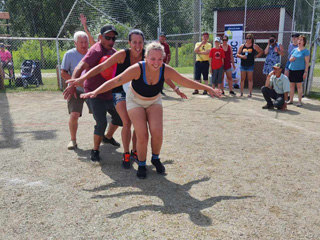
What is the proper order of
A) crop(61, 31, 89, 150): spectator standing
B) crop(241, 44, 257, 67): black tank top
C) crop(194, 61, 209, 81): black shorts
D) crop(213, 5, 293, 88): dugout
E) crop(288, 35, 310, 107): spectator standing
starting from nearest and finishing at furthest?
crop(61, 31, 89, 150): spectator standing < crop(288, 35, 310, 107): spectator standing < crop(241, 44, 257, 67): black tank top < crop(194, 61, 209, 81): black shorts < crop(213, 5, 293, 88): dugout

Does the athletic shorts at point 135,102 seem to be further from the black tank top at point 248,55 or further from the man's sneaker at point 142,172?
the black tank top at point 248,55

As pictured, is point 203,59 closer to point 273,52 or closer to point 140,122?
point 273,52

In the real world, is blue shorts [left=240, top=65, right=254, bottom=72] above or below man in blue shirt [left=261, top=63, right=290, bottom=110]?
above

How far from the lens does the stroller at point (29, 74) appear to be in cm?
1255

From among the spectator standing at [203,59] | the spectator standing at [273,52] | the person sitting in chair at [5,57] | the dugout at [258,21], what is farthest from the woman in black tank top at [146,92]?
the person sitting in chair at [5,57]

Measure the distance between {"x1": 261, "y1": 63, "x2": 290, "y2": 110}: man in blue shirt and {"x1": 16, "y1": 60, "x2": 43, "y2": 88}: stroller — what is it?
29.9ft

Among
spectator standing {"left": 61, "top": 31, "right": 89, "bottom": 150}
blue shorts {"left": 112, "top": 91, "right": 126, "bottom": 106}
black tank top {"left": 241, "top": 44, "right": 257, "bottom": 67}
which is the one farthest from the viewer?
black tank top {"left": 241, "top": 44, "right": 257, "bottom": 67}

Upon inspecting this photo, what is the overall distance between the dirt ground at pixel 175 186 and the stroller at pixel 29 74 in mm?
6482

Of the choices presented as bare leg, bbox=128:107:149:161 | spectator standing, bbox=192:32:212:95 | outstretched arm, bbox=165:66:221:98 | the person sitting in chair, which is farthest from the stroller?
outstretched arm, bbox=165:66:221:98

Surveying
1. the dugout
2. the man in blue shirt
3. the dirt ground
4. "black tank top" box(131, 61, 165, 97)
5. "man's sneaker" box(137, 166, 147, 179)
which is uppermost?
the dugout

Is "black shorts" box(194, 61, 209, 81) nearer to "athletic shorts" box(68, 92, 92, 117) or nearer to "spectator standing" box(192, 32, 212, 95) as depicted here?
"spectator standing" box(192, 32, 212, 95)

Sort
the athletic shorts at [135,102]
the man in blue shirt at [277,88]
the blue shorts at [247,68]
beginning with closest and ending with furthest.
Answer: the athletic shorts at [135,102] < the man in blue shirt at [277,88] < the blue shorts at [247,68]

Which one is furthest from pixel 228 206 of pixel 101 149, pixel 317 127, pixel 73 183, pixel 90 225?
pixel 317 127

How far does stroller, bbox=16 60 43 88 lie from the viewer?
1255 cm
